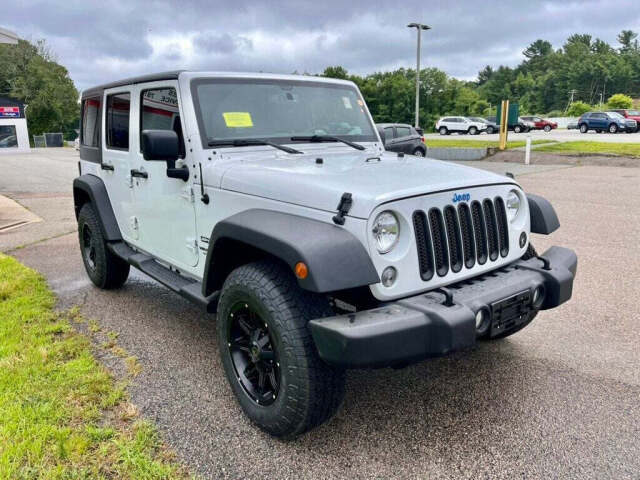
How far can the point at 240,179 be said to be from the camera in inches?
117

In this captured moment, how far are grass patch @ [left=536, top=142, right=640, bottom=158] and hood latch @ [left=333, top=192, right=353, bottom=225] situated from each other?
19.3 metres

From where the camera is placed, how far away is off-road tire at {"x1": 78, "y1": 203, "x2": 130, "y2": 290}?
4867 mm

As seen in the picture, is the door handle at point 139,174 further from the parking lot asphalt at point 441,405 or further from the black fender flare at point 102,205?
the parking lot asphalt at point 441,405

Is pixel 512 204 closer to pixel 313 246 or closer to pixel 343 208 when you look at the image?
pixel 343 208

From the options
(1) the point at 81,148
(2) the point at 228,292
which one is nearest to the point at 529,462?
(2) the point at 228,292

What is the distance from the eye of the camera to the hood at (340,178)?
2.53 meters

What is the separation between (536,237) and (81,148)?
18.9ft

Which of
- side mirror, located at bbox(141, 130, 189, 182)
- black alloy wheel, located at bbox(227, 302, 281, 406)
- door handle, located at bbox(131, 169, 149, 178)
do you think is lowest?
black alloy wheel, located at bbox(227, 302, 281, 406)

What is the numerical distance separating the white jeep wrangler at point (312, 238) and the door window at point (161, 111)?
0.06 ft

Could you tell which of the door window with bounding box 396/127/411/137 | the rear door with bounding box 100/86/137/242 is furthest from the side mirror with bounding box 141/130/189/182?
the door window with bounding box 396/127/411/137

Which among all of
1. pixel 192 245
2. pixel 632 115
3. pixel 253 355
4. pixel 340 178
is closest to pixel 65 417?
pixel 253 355

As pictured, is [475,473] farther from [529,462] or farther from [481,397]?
[481,397]

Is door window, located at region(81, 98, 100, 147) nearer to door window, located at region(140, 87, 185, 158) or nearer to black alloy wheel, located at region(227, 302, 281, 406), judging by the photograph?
door window, located at region(140, 87, 185, 158)

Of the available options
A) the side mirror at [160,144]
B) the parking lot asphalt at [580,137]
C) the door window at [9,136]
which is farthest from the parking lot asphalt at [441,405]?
the door window at [9,136]
